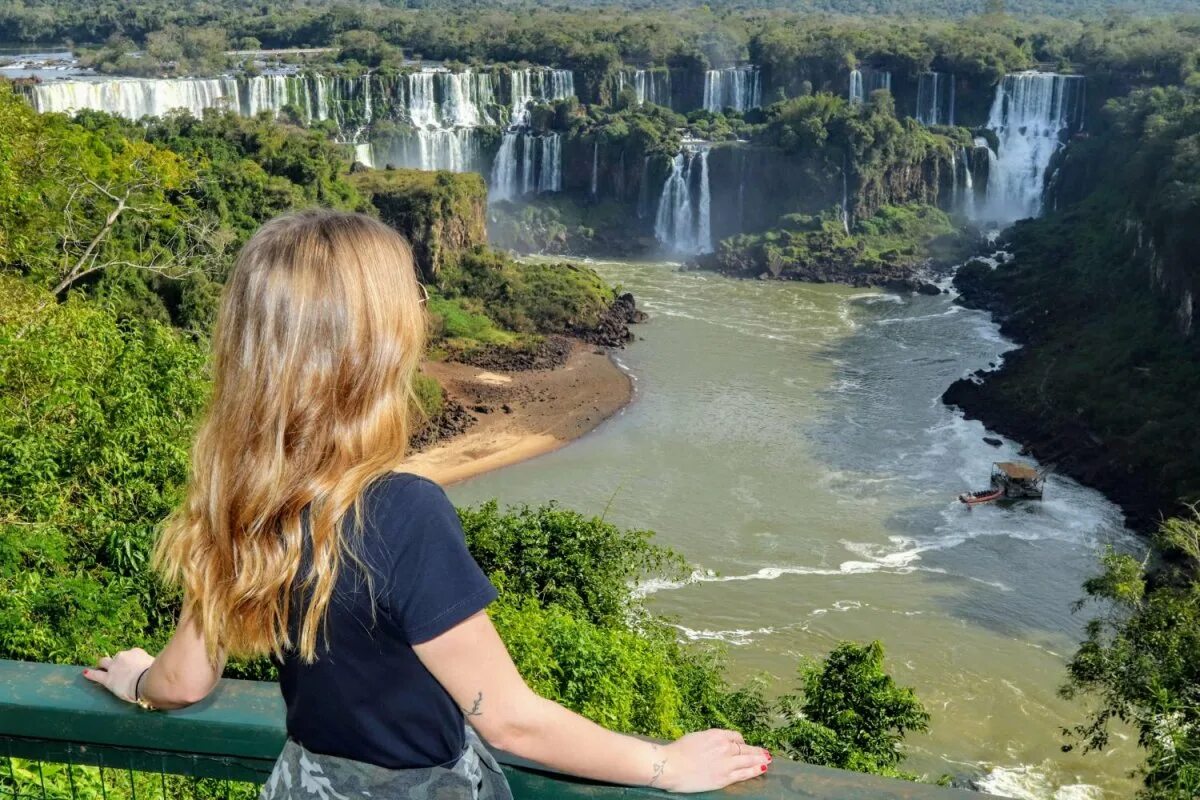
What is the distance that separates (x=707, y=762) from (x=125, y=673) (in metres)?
0.99

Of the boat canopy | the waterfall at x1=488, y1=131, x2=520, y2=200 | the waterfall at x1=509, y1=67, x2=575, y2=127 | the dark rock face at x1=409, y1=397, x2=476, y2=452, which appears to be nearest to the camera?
the boat canopy

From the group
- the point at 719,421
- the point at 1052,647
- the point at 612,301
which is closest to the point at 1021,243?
the point at 612,301

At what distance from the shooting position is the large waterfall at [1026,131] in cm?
5072

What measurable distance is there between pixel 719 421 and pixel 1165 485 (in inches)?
366

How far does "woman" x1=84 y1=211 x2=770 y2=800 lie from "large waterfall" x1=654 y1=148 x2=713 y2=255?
46.3 meters

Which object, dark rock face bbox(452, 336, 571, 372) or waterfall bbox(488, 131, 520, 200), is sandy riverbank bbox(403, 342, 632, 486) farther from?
waterfall bbox(488, 131, 520, 200)

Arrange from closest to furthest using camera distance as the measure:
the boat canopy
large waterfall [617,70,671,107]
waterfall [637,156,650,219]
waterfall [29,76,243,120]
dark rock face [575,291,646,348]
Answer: the boat canopy < dark rock face [575,291,646,348] < waterfall [29,76,243,120] < waterfall [637,156,650,219] < large waterfall [617,70,671,107]

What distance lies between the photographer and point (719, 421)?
27484mm

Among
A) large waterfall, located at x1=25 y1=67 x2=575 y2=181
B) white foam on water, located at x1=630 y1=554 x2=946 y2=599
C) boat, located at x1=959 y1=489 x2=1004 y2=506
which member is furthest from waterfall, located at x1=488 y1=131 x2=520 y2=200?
white foam on water, located at x1=630 y1=554 x2=946 y2=599

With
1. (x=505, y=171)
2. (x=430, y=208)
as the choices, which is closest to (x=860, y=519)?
(x=430, y=208)

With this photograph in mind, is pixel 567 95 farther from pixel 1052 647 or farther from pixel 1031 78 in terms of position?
pixel 1052 647

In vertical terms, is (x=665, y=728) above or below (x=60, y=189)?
below

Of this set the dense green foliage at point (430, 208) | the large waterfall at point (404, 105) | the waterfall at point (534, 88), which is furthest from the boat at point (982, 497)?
→ the waterfall at point (534, 88)

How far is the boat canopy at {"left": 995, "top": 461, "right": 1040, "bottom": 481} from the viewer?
2266cm
